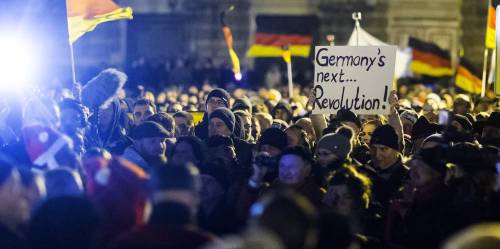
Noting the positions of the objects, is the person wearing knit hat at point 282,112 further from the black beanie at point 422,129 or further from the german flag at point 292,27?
the german flag at point 292,27

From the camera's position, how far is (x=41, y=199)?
6828 millimetres

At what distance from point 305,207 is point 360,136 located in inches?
265

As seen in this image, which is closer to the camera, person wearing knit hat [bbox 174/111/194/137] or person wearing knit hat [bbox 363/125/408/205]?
person wearing knit hat [bbox 363/125/408/205]

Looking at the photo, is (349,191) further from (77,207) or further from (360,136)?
(360,136)

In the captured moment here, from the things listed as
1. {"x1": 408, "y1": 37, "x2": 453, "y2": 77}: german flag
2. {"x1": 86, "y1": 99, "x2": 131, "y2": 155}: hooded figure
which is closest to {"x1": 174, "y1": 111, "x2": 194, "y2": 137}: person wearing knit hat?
{"x1": 86, "y1": 99, "x2": 131, "y2": 155}: hooded figure

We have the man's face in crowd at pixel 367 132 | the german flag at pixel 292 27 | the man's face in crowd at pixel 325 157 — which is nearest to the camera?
the man's face in crowd at pixel 325 157

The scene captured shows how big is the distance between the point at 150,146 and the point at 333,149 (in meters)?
1.56

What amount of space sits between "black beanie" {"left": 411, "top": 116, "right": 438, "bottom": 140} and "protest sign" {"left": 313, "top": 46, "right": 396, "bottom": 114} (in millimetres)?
1114

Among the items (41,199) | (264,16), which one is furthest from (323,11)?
(41,199)

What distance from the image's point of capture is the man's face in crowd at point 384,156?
1009 cm

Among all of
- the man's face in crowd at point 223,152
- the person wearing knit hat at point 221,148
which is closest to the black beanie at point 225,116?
the person wearing knit hat at point 221,148

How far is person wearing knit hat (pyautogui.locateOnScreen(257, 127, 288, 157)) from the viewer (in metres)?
10.3

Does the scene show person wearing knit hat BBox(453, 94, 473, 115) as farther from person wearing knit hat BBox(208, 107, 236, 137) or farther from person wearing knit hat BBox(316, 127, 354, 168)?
person wearing knit hat BBox(316, 127, 354, 168)

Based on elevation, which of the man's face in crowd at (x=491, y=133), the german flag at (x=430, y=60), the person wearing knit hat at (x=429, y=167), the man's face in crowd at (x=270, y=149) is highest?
the person wearing knit hat at (x=429, y=167)
